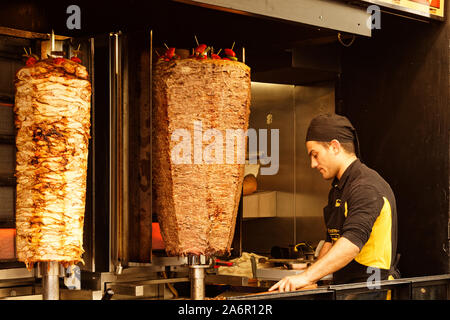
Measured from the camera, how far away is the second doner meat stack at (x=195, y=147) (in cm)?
289

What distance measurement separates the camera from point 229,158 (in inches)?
116

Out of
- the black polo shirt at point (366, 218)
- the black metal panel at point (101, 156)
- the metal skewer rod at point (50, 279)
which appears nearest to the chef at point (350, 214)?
the black polo shirt at point (366, 218)

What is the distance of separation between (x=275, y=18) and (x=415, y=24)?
3.70 feet

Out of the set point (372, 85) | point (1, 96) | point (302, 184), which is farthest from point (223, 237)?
point (302, 184)

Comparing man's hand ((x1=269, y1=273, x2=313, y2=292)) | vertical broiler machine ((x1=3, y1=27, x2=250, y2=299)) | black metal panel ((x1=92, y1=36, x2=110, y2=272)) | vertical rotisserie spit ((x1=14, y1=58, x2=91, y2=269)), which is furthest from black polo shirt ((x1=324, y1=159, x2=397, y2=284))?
vertical rotisserie spit ((x1=14, y1=58, x2=91, y2=269))

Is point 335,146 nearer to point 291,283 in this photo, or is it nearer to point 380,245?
point 380,245

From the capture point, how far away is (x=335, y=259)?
9.47 feet

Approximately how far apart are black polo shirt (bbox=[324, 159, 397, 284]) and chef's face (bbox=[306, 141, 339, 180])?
0.07m

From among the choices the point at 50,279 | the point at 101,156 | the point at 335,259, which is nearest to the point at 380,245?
the point at 335,259

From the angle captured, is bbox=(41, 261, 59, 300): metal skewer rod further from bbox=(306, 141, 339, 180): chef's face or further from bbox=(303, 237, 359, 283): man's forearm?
bbox=(306, 141, 339, 180): chef's face

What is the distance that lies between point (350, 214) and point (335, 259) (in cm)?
24

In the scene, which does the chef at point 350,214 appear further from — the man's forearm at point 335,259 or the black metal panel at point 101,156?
the black metal panel at point 101,156
